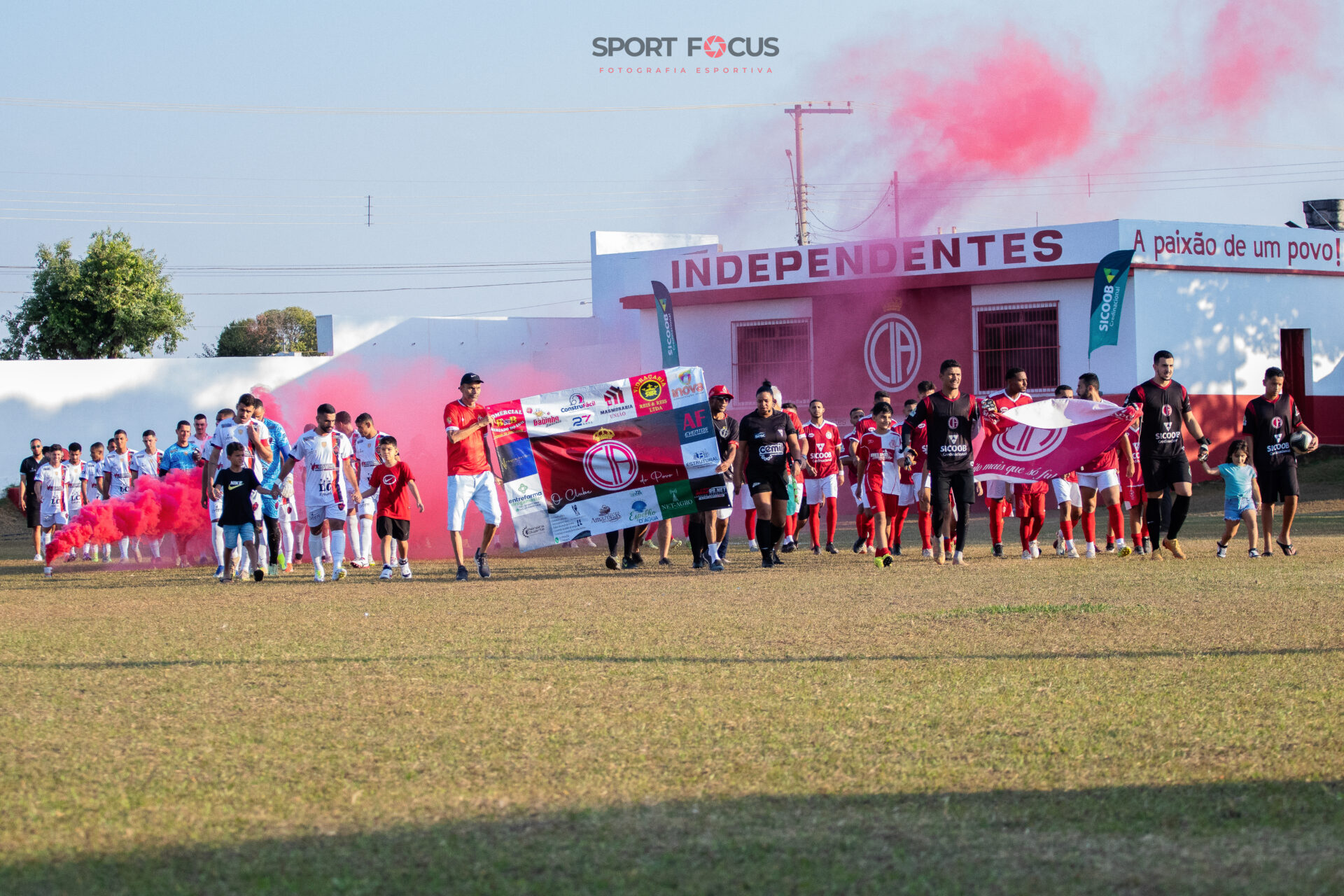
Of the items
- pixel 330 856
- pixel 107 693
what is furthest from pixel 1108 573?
pixel 330 856

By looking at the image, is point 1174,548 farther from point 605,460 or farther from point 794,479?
point 605,460

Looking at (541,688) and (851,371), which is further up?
(851,371)

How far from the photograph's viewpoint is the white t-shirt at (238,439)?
14.2 metres

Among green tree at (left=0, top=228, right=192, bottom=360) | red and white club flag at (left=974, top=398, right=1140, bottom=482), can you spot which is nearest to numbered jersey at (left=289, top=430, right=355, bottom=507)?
red and white club flag at (left=974, top=398, right=1140, bottom=482)

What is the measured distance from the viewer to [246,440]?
14.3 m

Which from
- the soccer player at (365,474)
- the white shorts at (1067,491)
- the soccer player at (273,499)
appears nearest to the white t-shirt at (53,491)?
the soccer player at (273,499)

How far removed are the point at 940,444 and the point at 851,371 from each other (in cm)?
1460

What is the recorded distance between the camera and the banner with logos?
1452 cm

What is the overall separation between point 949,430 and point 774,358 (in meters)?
→ 15.5

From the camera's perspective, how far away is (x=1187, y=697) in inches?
253

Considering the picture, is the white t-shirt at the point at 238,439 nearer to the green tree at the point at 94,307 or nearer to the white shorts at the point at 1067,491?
the white shorts at the point at 1067,491

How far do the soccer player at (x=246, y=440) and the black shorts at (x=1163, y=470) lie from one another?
900cm

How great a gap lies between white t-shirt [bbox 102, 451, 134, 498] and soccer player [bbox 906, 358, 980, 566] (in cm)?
1196

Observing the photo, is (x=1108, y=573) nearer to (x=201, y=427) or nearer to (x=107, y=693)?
(x=107, y=693)
